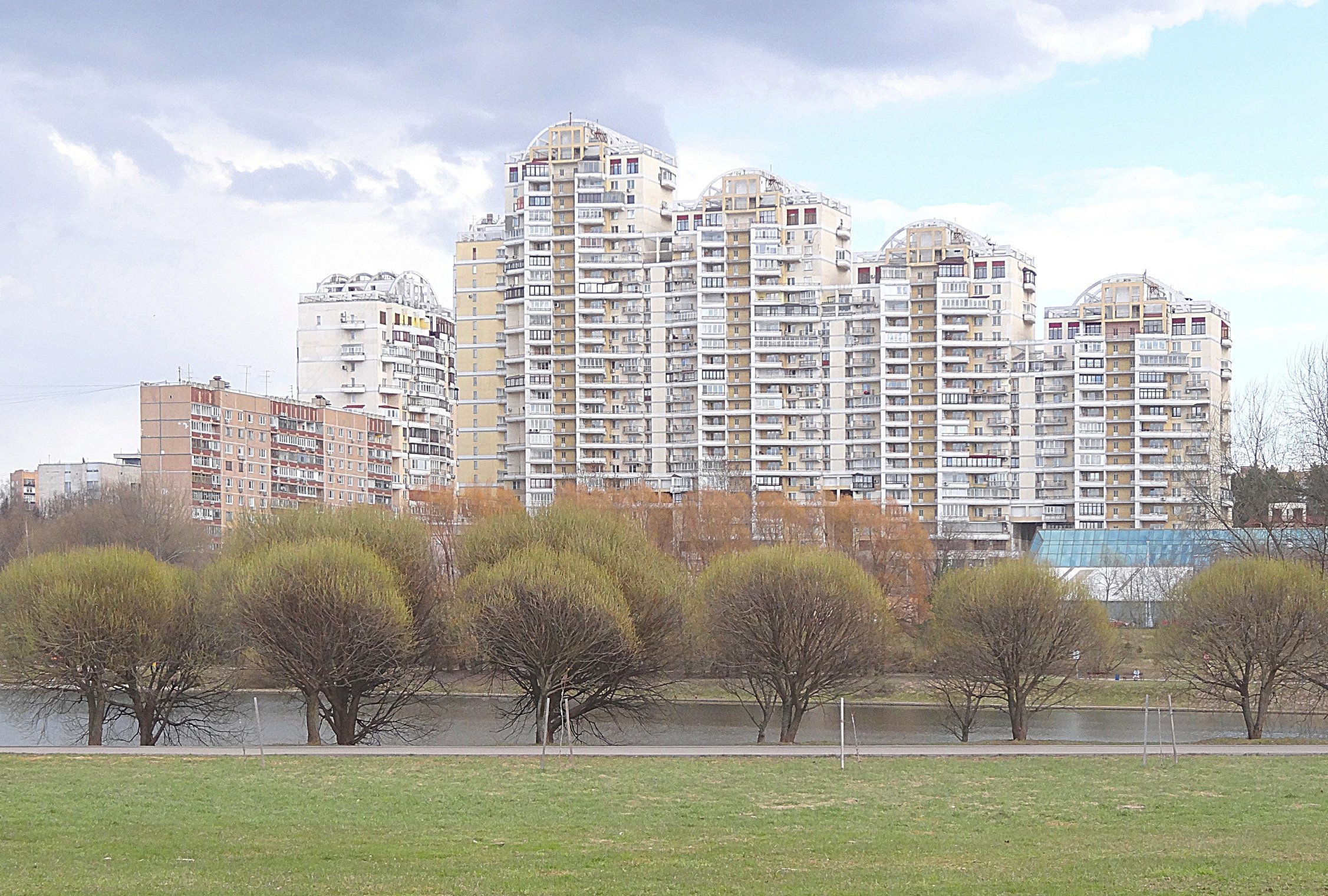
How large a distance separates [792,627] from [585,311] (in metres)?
118

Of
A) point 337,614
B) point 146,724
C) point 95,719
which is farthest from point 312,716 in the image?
point 95,719

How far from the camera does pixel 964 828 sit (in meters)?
26.5

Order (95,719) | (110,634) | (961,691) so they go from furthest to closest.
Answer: (961,691)
(95,719)
(110,634)

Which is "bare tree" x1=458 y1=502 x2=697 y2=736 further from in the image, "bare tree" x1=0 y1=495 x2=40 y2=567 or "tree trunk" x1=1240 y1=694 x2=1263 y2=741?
"bare tree" x1=0 y1=495 x2=40 y2=567

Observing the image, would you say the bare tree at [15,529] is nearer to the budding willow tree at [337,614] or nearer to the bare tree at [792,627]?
the budding willow tree at [337,614]

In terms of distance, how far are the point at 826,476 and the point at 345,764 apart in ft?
449

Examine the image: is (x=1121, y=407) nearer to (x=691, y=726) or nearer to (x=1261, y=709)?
(x=691, y=726)

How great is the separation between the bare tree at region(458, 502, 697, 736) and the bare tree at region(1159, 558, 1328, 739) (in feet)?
67.4

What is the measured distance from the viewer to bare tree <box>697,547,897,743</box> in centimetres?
5809

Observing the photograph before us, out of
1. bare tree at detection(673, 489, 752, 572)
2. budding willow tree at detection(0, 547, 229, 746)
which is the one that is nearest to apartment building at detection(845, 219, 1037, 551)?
bare tree at detection(673, 489, 752, 572)

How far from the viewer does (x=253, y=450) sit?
173 meters

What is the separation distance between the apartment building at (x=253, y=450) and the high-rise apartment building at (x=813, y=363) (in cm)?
2532

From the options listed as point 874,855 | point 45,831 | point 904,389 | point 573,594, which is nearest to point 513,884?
point 874,855

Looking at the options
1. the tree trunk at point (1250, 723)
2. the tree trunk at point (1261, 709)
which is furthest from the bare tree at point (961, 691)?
the tree trunk at point (1261, 709)
